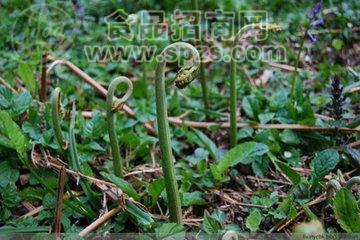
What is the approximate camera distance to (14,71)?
2072 mm

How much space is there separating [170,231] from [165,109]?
0.94 feet

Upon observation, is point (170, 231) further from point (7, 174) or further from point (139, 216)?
point (7, 174)

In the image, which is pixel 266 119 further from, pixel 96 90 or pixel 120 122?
pixel 96 90

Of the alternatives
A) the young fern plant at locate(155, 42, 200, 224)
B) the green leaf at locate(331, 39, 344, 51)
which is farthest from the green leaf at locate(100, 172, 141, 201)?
the green leaf at locate(331, 39, 344, 51)

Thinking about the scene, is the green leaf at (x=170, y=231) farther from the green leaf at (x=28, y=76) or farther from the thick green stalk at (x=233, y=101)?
the green leaf at (x=28, y=76)

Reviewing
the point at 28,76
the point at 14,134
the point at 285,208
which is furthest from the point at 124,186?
the point at 28,76

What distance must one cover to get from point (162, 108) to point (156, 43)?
0.96 metres

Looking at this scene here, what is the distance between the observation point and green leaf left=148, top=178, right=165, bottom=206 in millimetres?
1263

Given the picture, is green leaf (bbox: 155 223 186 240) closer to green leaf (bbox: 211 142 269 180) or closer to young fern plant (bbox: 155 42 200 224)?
young fern plant (bbox: 155 42 200 224)

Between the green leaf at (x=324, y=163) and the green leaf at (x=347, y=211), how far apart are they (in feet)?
0.54

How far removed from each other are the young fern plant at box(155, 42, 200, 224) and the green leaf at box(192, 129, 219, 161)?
37 cm

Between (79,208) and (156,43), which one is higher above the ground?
(156,43)

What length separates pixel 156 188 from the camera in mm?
1275

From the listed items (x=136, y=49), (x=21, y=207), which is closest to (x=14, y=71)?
(x=136, y=49)
